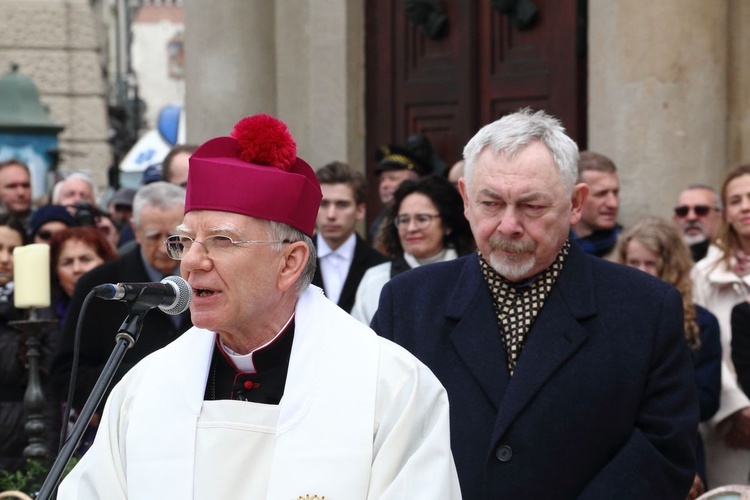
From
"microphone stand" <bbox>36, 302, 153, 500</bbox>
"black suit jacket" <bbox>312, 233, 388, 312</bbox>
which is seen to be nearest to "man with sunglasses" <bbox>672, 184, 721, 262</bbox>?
"black suit jacket" <bbox>312, 233, 388, 312</bbox>

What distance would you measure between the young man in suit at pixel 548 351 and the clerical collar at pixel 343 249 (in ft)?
10.6

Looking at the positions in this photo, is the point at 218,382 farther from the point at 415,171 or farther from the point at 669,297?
the point at 415,171

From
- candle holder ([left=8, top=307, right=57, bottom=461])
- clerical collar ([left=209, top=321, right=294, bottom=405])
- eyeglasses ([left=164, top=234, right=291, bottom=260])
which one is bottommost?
candle holder ([left=8, top=307, right=57, bottom=461])

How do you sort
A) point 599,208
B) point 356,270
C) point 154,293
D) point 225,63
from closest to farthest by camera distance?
point 154,293, point 599,208, point 356,270, point 225,63

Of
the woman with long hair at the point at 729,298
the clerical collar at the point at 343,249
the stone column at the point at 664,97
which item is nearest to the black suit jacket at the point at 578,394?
the woman with long hair at the point at 729,298

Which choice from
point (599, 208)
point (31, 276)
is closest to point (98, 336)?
point (31, 276)

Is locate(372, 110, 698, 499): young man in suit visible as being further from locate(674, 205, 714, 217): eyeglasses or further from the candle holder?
locate(674, 205, 714, 217): eyeglasses

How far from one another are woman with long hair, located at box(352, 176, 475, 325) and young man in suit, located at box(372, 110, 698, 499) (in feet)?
8.31

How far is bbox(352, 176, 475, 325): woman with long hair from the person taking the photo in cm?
743

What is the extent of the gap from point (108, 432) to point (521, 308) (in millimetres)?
1412

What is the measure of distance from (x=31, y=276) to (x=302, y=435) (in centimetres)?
283

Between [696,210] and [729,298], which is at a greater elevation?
[696,210]

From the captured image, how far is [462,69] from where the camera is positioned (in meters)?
10.4

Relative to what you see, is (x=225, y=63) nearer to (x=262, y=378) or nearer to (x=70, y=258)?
(x=70, y=258)
